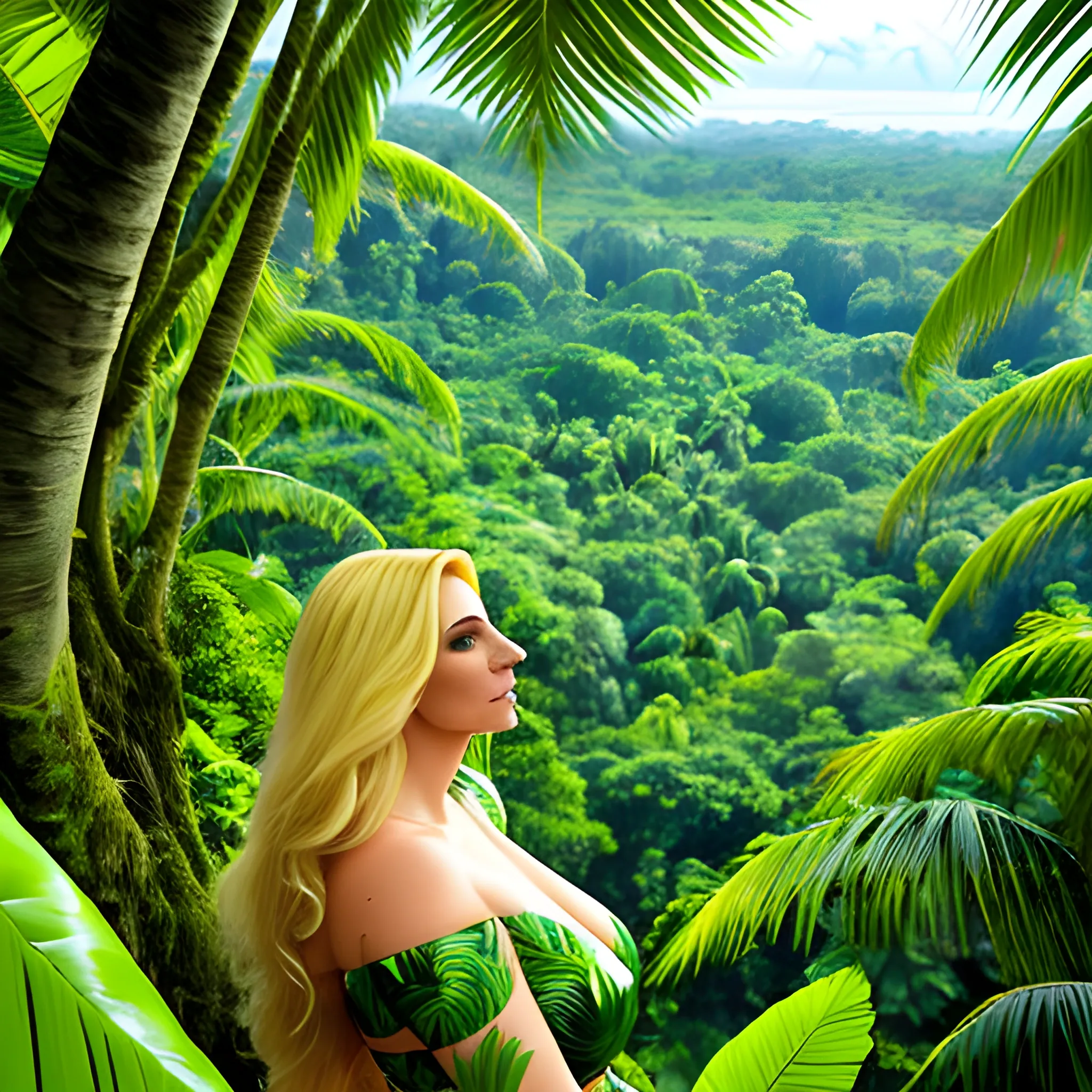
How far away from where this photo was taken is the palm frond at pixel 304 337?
4125mm

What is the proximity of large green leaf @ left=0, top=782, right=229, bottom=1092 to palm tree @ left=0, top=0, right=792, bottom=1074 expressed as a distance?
0.45m

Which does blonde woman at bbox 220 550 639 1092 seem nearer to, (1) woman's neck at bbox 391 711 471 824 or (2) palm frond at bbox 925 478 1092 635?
(1) woman's neck at bbox 391 711 471 824

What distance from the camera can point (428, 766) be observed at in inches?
44.3

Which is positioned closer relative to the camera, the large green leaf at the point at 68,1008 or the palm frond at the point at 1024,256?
the large green leaf at the point at 68,1008

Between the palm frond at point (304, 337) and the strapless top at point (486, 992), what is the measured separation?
10.8ft

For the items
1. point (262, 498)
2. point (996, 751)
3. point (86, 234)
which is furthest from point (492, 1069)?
point (262, 498)

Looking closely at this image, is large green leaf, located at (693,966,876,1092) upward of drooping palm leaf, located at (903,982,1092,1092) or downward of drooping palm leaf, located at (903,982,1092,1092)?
upward

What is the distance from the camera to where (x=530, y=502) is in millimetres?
7801

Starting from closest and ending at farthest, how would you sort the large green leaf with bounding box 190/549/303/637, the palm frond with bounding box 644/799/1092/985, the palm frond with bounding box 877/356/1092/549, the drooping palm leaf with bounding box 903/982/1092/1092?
1. the drooping palm leaf with bounding box 903/982/1092/1092
2. the palm frond with bounding box 644/799/1092/985
3. the palm frond with bounding box 877/356/1092/549
4. the large green leaf with bounding box 190/549/303/637

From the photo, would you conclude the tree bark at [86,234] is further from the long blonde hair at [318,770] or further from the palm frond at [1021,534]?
the palm frond at [1021,534]

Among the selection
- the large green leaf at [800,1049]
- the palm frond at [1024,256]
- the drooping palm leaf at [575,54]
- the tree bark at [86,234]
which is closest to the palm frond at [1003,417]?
the palm frond at [1024,256]

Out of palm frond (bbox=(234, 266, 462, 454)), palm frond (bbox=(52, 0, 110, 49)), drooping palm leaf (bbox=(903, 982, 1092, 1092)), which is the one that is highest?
palm frond (bbox=(52, 0, 110, 49))

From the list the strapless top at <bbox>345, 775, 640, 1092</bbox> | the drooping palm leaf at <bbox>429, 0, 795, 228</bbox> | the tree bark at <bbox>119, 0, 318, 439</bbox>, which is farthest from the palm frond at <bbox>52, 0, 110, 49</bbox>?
the strapless top at <bbox>345, 775, 640, 1092</bbox>

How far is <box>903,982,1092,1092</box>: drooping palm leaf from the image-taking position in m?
1.93
